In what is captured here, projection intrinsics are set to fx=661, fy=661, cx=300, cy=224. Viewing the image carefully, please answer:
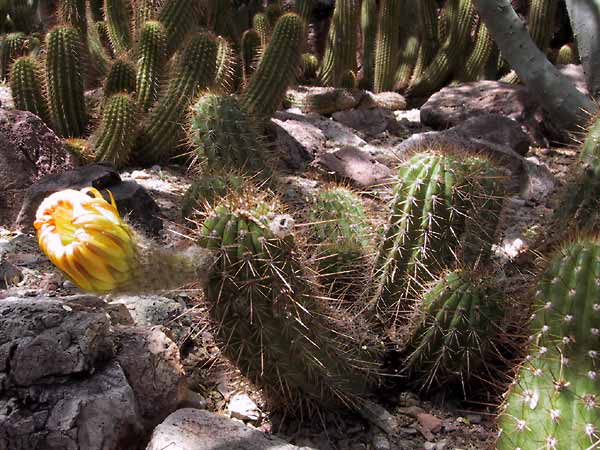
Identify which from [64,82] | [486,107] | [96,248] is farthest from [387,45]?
[96,248]

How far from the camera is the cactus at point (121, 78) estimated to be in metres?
5.42

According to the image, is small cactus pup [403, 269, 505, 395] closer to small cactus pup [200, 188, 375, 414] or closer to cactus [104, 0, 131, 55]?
small cactus pup [200, 188, 375, 414]

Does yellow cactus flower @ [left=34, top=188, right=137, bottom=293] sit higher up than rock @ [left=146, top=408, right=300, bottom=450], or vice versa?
yellow cactus flower @ [left=34, top=188, right=137, bottom=293]

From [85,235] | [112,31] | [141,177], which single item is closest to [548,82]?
[141,177]

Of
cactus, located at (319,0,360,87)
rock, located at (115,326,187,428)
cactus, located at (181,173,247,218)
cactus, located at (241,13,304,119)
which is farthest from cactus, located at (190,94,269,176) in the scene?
cactus, located at (319,0,360,87)

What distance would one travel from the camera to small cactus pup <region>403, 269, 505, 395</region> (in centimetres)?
241

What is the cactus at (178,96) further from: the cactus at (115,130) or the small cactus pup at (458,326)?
the small cactus pup at (458,326)

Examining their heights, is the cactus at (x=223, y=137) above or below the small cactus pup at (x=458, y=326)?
above

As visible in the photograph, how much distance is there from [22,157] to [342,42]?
5.31 meters

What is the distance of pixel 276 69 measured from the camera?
5.41m

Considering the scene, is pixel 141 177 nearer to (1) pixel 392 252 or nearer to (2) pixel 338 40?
(1) pixel 392 252

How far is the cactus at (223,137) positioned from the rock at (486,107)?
4.17 metres

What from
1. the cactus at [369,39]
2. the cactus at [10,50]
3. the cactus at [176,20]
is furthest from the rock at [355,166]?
the cactus at [369,39]

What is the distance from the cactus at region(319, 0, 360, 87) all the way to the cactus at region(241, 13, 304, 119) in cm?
312
